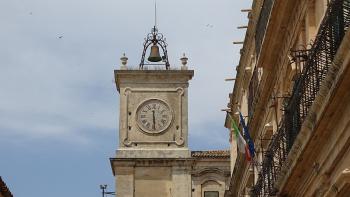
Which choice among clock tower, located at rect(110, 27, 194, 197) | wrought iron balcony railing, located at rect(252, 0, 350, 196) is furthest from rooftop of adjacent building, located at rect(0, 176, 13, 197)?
clock tower, located at rect(110, 27, 194, 197)

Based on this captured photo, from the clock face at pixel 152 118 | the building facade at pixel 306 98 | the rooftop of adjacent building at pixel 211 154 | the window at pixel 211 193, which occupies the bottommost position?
the building facade at pixel 306 98

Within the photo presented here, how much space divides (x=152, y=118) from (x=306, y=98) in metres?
50.1

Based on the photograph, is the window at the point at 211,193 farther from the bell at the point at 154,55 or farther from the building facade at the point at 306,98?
the building facade at the point at 306,98

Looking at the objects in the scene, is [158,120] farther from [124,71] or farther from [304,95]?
[304,95]

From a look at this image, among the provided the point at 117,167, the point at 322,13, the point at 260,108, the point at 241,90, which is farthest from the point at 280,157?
the point at 117,167

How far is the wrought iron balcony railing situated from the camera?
1554 centimetres

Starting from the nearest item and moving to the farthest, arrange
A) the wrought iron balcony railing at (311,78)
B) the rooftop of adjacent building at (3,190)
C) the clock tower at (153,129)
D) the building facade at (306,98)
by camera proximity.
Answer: the building facade at (306,98)
the wrought iron balcony railing at (311,78)
the rooftop of adjacent building at (3,190)
the clock tower at (153,129)

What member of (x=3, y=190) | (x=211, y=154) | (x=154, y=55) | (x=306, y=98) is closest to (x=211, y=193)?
(x=211, y=154)

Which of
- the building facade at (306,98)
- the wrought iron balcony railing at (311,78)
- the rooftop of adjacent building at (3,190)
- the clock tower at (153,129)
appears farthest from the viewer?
the clock tower at (153,129)

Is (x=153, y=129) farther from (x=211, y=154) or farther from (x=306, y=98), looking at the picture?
(x=306, y=98)

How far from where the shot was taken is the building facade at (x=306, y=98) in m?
15.2

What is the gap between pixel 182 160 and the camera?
220 feet

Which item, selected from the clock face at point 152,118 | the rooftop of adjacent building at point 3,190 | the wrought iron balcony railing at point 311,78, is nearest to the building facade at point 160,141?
the clock face at point 152,118

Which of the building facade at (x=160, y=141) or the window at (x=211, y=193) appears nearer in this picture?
the building facade at (x=160, y=141)
